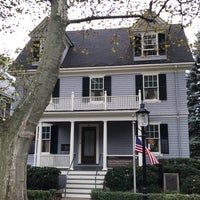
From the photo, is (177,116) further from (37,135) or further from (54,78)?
(54,78)

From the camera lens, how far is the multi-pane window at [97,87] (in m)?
17.0

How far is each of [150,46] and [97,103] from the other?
15.9 ft

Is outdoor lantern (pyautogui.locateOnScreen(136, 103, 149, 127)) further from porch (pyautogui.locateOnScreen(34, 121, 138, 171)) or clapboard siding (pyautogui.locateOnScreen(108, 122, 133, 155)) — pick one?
clapboard siding (pyautogui.locateOnScreen(108, 122, 133, 155))

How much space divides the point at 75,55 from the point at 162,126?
7.42 m

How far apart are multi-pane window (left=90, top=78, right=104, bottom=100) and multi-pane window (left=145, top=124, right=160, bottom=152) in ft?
11.9

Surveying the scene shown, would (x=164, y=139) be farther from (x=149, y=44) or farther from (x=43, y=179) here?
(x=43, y=179)

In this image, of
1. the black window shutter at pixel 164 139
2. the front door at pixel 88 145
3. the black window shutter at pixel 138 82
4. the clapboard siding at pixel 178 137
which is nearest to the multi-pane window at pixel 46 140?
the front door at pixel 88 145

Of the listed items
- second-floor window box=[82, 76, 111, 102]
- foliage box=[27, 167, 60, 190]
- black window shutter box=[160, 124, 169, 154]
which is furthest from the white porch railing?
black window shutter box=[160, 124, 169, 154]

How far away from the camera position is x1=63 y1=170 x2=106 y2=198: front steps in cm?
1263

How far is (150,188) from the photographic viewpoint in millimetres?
11945

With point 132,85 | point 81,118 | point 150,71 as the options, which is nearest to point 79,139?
point 81,118

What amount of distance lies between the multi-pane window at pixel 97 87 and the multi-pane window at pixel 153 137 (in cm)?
362

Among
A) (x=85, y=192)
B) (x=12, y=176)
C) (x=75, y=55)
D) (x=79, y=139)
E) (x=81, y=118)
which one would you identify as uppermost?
(x=75, y=55)

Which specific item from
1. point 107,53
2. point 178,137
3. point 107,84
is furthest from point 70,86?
point 178,137
